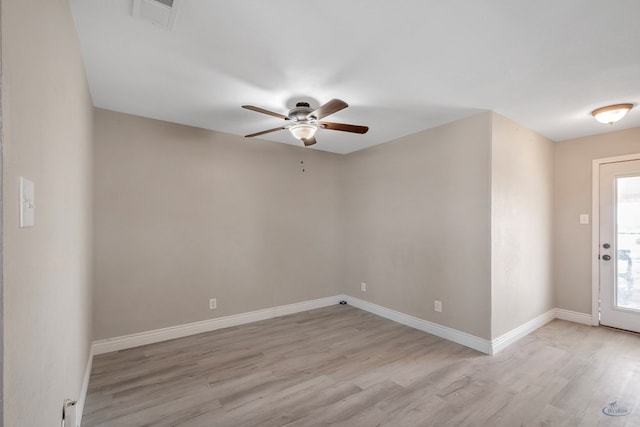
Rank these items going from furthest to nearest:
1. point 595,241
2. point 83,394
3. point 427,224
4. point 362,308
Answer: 1. point 362,308
2. point 595,241
3. point 427,224
4. point 83,394

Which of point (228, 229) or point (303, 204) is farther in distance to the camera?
point (303, 204)

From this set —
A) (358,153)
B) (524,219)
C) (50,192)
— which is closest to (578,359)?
(524,219)

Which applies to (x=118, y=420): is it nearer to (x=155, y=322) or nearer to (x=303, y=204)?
(x=155, y=322)

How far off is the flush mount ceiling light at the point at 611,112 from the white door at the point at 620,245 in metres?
1.11

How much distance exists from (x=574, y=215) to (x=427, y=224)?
2.15 m

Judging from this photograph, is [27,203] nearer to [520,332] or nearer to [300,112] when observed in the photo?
[300,112]

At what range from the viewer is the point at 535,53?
206 centimetres

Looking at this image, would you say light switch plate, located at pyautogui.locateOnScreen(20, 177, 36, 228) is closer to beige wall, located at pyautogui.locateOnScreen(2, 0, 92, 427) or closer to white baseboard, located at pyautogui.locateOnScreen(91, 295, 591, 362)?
beige wall, located at pyautogui.locateOnScreen(2, 0, 92, 427)

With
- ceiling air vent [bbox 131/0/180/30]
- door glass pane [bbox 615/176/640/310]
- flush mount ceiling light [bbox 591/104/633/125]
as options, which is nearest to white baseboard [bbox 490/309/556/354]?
door glass pane [bbox 615/176/640/310]

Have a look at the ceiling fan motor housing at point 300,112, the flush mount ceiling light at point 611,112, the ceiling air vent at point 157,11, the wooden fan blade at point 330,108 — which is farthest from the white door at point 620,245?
the ceiling air vent at point 157,11

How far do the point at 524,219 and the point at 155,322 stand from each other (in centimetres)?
445

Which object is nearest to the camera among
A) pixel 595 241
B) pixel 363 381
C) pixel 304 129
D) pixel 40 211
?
pixel 40 211

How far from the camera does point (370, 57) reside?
2.12 meters

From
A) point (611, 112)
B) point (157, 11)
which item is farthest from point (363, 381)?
point (611, 112)
